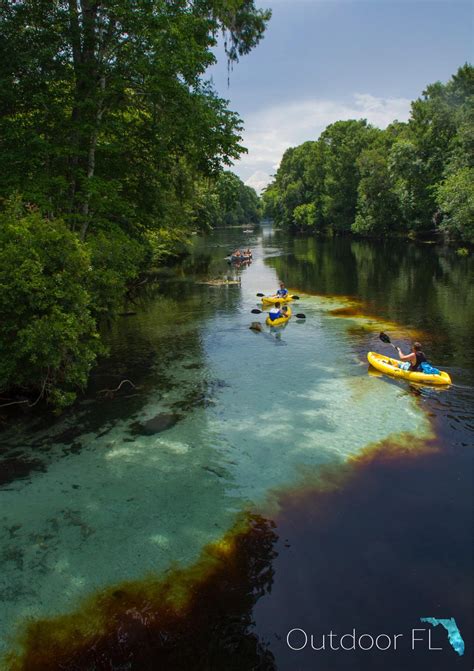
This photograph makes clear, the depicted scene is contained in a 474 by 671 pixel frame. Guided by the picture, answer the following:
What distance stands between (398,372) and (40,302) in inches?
479

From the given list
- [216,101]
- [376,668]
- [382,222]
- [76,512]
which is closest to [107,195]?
[216,101]

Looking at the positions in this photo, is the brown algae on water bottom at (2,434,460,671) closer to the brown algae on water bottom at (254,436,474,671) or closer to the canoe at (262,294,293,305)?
the brown algae on water bottom at (254,436,474,671)

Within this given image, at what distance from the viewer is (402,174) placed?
61125 millimetres

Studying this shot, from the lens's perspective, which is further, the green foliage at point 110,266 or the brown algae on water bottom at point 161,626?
the green foliage at point 110,266

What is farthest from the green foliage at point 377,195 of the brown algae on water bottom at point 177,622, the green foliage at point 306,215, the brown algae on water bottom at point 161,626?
the brown algae on water bottom at point 161,626

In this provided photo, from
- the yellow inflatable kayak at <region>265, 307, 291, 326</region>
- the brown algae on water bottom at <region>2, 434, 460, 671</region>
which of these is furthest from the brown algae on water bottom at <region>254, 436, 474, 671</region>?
the yellow inflatable kayak at <region>265, 307, 291, 326</region>

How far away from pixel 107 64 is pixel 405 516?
56.5ft

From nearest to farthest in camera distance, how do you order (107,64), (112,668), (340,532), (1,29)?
1. (112,668)
2. (340,532)
3. (1,29)
4. (107,64)

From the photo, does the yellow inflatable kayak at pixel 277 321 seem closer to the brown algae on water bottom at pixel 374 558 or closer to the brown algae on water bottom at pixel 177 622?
the brown algae on water bottom at pixel 374 558

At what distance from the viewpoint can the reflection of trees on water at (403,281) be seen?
23719 mm

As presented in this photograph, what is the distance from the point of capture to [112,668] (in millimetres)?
6324

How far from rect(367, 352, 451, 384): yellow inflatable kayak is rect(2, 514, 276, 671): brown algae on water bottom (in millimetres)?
10021

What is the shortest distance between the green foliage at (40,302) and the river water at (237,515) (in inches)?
76.3

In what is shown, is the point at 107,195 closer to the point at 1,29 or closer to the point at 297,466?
the point at 1,29
